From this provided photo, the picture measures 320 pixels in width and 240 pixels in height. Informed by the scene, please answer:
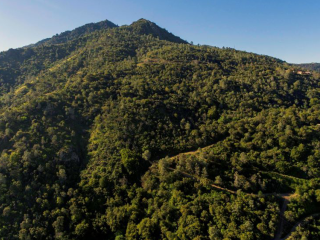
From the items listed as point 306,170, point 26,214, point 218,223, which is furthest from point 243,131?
point 26,214

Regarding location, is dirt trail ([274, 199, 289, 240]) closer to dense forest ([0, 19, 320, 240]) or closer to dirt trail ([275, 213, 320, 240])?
dense forest ([0, 19, 320, 240])

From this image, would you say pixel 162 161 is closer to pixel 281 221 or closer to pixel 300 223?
pixel 281 221

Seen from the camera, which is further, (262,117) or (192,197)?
(262,117)

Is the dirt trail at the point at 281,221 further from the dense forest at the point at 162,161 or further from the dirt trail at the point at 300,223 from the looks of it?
the dirt trail at the point at 300,223

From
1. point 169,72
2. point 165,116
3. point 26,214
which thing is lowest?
point 26,214

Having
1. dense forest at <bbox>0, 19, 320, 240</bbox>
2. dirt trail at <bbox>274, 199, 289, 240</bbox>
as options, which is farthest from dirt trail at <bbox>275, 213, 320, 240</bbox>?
dirt trail at <bbox>274, 199, 289, 240</bbox>

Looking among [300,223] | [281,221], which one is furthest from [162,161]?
[300,223]

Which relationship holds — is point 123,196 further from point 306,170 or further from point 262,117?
point 262,117

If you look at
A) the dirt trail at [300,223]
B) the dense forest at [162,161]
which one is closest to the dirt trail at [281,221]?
the dense forest at [162,161]
